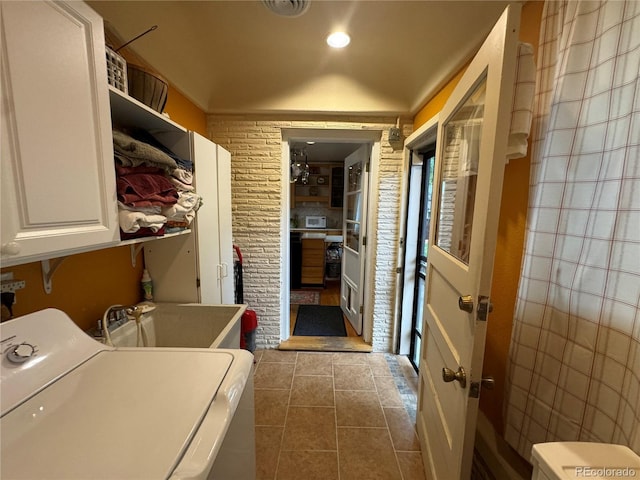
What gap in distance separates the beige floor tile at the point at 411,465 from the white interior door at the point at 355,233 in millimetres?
1334

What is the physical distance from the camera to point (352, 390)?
2.06 meters

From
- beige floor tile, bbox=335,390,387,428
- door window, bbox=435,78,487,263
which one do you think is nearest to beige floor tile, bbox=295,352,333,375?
beige floor tile, bbox=335,390,387,428

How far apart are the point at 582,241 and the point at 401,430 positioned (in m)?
1.56

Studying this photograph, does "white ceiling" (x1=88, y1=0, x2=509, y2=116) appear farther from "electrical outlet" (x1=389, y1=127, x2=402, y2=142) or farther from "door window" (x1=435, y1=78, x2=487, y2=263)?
"door window" (x1=435, y1=78, x2=487, y2=263)

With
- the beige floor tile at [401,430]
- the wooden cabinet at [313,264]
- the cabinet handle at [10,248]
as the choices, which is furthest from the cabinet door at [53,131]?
the wooden cabinet at [313,264]

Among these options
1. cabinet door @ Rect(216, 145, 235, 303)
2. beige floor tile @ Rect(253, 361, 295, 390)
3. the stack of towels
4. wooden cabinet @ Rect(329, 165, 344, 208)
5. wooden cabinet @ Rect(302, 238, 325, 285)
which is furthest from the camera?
wooden cabinet @ Rect(329, 165, 344, 208)

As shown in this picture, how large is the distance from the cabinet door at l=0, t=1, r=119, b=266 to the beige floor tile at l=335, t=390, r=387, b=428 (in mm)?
1786

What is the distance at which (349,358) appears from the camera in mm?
2482

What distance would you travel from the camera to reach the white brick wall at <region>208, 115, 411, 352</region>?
7.59ft

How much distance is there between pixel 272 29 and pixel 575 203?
186 centimetres

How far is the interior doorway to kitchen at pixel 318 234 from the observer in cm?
306

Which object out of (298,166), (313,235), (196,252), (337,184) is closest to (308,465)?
(196,252)

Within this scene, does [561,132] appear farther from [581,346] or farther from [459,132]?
[581,346]

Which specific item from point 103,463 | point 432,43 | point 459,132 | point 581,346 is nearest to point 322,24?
point 432,43
